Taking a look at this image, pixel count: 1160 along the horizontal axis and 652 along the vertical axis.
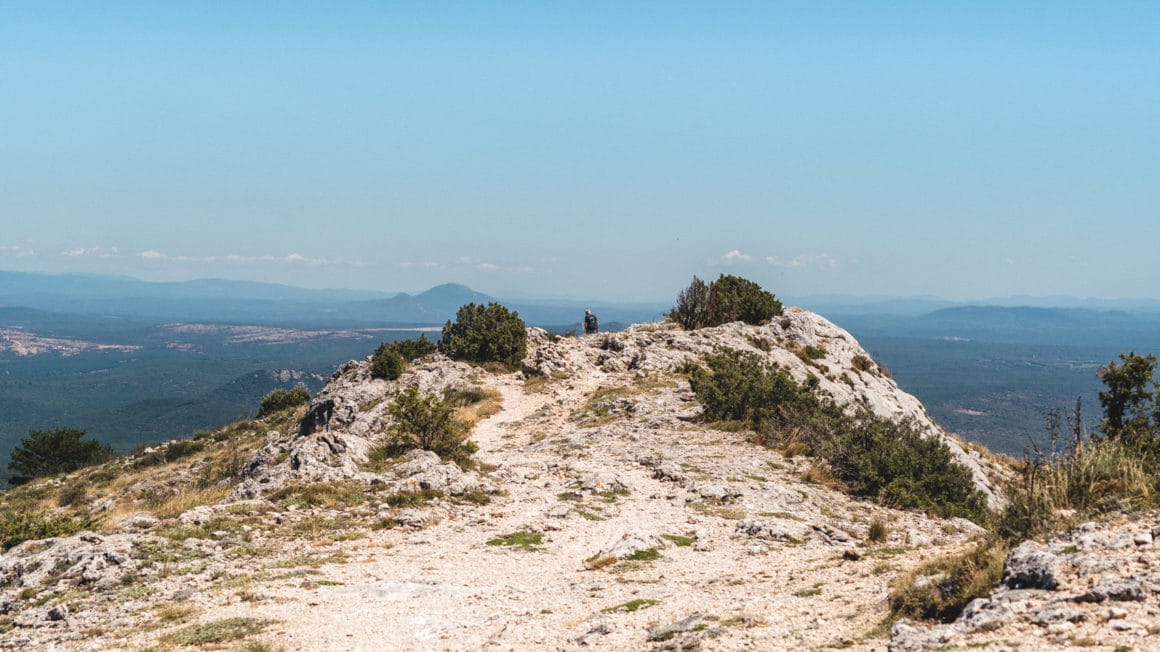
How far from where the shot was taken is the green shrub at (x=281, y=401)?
183 feet

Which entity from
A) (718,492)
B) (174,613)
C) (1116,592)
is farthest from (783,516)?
(174,613)

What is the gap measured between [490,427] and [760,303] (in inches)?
924

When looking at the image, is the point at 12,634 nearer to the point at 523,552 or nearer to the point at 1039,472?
the point at 523,552

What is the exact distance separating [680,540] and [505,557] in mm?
3703

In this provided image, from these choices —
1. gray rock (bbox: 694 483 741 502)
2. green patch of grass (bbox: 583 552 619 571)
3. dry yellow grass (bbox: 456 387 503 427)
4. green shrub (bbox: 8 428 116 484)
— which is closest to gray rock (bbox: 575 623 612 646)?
green patch of grass (bbox: 583 552 619 571)

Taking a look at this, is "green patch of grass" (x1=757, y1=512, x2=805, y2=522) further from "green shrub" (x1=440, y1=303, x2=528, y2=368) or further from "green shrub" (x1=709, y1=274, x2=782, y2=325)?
"green shrub" (x1=709, y1=274, x2=782, y2=325)

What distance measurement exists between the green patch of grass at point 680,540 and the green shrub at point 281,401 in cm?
4655

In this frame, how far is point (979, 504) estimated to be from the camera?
18734 millimetres

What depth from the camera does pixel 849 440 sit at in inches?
838

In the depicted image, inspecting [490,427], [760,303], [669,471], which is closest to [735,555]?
[669,471]

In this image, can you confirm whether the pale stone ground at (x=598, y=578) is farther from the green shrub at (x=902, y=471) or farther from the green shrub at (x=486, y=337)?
the green shrub at (x=486, y=337)

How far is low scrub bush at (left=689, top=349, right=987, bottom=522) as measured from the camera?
1861cm

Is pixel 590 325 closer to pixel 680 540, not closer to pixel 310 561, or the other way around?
pixel 680 540

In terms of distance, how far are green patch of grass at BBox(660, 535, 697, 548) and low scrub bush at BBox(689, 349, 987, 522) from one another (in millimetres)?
6435
